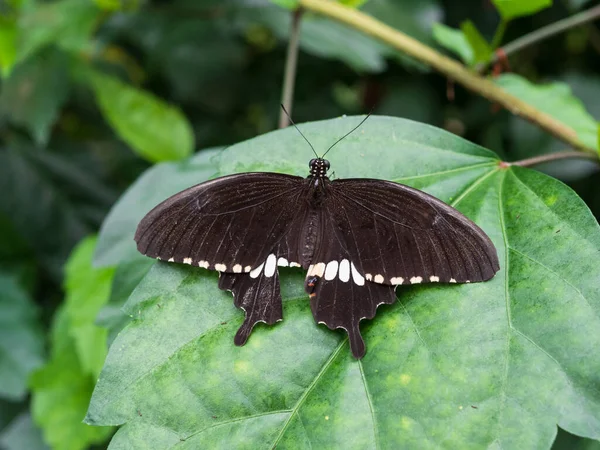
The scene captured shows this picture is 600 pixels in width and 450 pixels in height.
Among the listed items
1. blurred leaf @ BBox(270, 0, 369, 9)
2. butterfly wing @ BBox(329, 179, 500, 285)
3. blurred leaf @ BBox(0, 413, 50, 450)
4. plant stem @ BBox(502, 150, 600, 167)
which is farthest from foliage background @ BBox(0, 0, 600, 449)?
butterfly wing @ BBox(329, 179, 500, 285)

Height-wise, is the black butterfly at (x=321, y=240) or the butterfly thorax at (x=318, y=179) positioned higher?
the butterfly thorax at (x=318, y=179)

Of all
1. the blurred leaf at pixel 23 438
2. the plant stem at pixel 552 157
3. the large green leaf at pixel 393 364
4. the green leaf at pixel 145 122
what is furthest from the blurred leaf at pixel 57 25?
the plant stem at pixel 552 157

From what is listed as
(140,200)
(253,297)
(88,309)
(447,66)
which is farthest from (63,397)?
(447,66)

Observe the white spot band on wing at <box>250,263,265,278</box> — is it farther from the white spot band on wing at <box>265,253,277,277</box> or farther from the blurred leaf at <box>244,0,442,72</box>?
the blurred leaf at <box>244,0,442,72</box>

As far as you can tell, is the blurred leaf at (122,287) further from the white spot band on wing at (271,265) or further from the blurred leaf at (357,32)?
the blurred leaf at (357,32)

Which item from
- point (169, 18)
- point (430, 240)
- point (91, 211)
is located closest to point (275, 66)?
point (169, 18)

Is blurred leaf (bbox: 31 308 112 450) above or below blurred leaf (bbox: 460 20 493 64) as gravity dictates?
below
